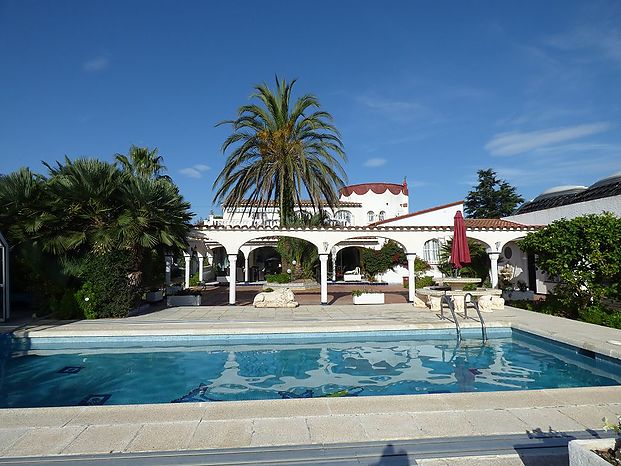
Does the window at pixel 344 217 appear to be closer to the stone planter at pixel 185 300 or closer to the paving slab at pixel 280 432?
the stone planter at pixel 185 300

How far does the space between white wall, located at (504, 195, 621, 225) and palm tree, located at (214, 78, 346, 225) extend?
35.2 feet

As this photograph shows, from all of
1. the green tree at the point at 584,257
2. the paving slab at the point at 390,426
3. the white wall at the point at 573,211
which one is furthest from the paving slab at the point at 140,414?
the white wall at the point at 573,211

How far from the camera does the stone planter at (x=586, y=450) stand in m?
2.71

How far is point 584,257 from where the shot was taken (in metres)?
11.8

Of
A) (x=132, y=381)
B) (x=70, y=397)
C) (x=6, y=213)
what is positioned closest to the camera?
(x=70, y=397)

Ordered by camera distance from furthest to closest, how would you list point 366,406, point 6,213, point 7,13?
point 6,213, point 7,13, point 366,406

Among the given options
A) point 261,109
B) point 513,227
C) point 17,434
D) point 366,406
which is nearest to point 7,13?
point 261,109

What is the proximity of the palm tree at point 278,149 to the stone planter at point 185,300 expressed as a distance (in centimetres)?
480

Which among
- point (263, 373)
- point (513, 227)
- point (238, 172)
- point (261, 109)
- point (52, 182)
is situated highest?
point (261, 109)

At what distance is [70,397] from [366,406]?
219 inches

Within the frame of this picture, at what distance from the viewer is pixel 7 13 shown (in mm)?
11930

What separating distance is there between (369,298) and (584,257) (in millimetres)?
8087

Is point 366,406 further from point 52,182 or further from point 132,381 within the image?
point 52,182

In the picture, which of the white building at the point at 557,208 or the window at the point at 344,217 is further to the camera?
the window at the point at 344,217
